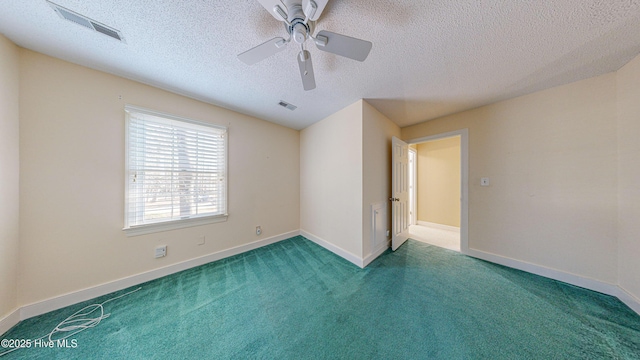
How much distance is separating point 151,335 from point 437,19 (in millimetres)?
3229

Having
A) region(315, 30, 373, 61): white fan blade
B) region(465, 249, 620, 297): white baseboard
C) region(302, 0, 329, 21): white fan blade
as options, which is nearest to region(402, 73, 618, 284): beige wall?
region(465, 249, 620, 297): white baseboard

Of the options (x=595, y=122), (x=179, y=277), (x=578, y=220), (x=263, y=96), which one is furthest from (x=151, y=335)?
(x=595, y=122)

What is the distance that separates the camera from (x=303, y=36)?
1.16m

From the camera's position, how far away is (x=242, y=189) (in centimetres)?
282

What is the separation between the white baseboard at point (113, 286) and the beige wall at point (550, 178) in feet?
12.8

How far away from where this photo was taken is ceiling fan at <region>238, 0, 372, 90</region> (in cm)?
101

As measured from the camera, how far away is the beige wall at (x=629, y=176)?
1.57 metres

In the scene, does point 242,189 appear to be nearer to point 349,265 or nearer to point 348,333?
point 349,265

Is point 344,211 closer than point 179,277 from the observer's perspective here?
No

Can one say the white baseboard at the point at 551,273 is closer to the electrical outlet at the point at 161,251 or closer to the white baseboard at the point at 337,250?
the white baseboard at the point at 337,250

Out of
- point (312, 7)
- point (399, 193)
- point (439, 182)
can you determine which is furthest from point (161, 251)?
point (439, 182)

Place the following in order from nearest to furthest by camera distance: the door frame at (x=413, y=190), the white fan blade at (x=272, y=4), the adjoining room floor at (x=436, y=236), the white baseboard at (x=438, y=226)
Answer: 1. the white fan blade at (x=272, y=4)
2. the adjoining room floor at (x=436, y=236)
3. the white baseboard at (x=438, y=226)
4. the door frame at (x=413, y=190)

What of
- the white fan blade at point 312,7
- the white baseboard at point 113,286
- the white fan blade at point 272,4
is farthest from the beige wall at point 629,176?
the white baseboard at point 113,286

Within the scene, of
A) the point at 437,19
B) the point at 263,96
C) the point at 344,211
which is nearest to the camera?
the point at 437,19
